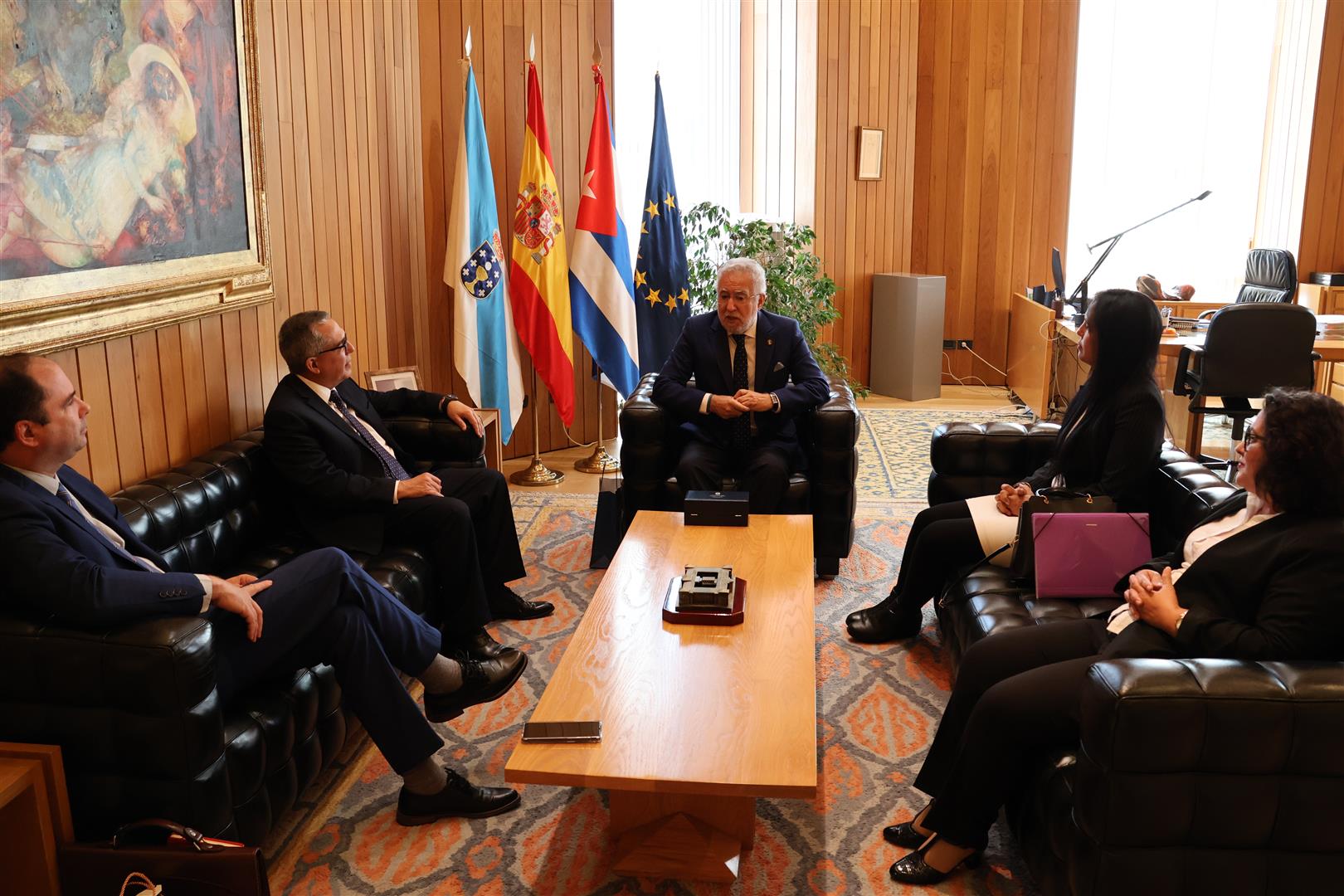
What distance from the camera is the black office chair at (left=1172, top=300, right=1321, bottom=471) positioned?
210 inches

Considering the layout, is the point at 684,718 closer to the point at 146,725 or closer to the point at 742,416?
the point at 146,725

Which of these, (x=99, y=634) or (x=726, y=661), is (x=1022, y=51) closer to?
(x=726, y=661)

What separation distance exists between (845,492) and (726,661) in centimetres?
173

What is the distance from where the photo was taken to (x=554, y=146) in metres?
5.95

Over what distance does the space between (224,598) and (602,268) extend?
3.61m

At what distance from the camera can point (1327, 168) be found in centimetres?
805

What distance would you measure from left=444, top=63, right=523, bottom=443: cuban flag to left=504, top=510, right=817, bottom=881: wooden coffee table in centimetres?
264

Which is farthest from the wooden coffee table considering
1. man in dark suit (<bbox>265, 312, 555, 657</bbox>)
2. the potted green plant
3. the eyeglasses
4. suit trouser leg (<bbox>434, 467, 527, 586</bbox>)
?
the potted green plant

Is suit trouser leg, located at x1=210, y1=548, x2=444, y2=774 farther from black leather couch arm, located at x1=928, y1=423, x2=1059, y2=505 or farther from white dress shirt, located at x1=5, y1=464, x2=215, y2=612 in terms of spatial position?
black leather couch arm, located at x1=928, y1=423, x2=1059, y2=505

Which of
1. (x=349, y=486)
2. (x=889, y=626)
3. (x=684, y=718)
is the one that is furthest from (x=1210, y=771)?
(x=349, y=486)

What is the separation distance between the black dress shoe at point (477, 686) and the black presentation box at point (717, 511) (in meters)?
0.71

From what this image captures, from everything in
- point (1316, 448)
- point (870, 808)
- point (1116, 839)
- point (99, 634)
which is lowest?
point (870, 808)

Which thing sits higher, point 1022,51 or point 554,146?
point 1022,51

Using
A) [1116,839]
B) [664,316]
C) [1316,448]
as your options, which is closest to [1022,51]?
[664,316]
